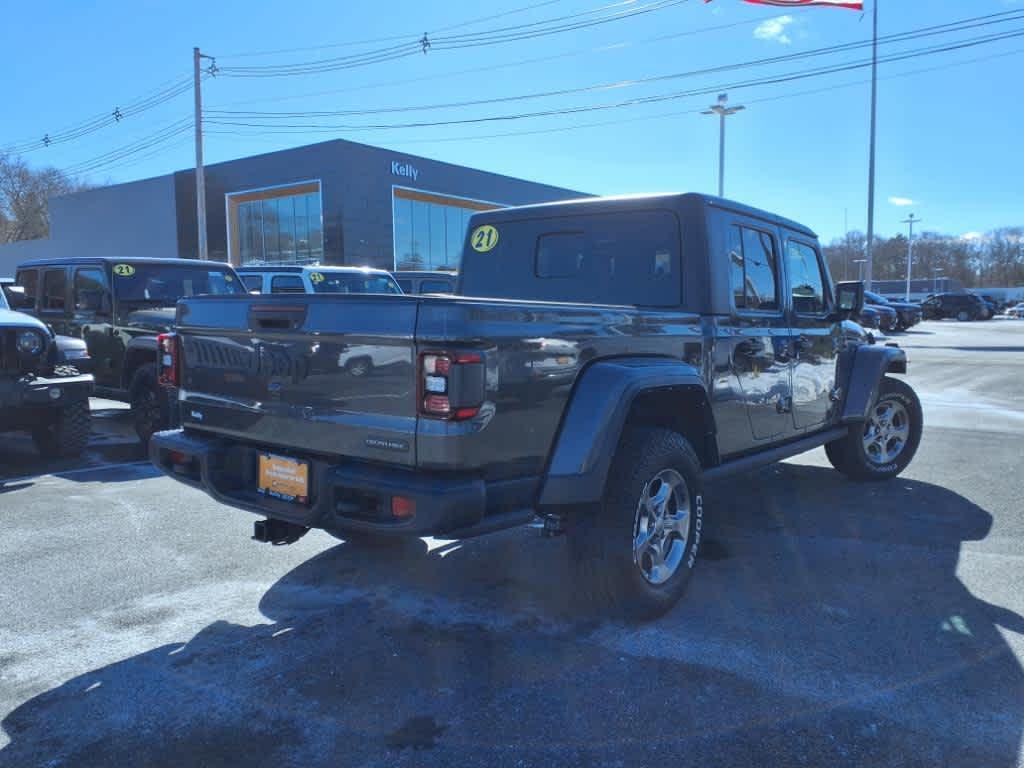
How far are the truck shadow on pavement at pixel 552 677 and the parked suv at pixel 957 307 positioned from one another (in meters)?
46.8

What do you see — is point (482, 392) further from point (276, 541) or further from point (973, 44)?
point (973, 44)

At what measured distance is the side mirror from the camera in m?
5.66

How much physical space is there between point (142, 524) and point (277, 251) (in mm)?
29887

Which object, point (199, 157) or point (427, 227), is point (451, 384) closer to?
point (199, 157)

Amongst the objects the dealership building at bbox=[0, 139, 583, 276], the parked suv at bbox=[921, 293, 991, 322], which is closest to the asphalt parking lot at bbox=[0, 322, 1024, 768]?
the dealership building at bbox=[0, 139, 583, 276]

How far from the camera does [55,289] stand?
9.12 meters

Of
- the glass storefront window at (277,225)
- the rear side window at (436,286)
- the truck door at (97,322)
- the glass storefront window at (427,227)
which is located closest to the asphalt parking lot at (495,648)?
the truck door at (97,322)

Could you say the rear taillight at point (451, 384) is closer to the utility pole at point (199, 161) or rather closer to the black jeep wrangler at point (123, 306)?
the black jeep wrangler at point (123, 306)

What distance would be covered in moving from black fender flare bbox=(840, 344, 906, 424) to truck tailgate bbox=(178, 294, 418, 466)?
4.19 m

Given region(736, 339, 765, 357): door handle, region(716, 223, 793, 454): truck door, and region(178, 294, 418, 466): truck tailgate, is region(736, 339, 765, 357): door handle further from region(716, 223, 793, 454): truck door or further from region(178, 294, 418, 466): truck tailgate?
region(178, 294, 418, 466): truck tailgate

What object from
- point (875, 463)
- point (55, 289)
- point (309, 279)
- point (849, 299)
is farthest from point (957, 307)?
point (55, 289)

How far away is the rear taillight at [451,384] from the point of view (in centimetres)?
284

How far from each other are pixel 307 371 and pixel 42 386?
457 cm

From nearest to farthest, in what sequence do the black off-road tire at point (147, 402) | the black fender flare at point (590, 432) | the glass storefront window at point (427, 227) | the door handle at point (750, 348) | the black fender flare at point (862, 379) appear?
the black fender flare at point (590, 432) < the door handle at point (750, 348) < the black fender flare at point (862, 379) < the black off-road tire at point (147, 402) < the glass storefront window at point (427, 227)
